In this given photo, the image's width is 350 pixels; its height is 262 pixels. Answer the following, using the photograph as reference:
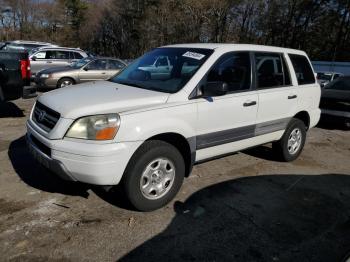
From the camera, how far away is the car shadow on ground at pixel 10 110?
27.6ft

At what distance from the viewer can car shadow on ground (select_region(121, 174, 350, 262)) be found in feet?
10.6

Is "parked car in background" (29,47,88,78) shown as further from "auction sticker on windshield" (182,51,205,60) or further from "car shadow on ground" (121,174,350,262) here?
"car shadow on ground" (121,174,350,262)

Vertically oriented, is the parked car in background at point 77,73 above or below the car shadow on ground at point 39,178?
above

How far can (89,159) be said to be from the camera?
3.32 metres

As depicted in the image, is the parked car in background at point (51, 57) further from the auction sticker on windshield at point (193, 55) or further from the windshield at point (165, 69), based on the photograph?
the auction sticker on windshield at point (193, 55)

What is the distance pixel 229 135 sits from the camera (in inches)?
176

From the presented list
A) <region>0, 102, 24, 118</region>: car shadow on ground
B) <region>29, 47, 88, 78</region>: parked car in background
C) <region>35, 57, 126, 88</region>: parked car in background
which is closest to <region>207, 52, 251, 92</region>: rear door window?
<region>0, 102, 24, 118</region>: car shadow on ground

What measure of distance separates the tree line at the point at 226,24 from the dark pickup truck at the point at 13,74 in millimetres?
31113

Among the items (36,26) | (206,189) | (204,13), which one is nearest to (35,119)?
(206,189)

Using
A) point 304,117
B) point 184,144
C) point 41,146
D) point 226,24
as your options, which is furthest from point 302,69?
point 226,24

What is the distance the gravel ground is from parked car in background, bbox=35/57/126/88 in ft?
25.1

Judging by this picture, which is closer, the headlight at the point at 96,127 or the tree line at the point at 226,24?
the headlight at the point at 96,127

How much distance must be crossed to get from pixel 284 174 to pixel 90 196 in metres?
2.84

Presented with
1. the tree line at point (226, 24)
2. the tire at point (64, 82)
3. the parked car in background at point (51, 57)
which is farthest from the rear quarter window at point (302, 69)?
the tree line at point (226, 24)
